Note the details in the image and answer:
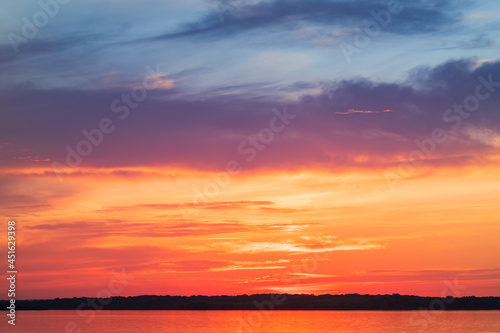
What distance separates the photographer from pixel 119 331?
107312 mm

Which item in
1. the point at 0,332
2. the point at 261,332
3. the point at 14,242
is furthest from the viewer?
the point at 261,332

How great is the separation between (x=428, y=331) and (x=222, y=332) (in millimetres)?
35853

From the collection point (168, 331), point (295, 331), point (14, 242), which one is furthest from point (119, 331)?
point (14, 242)

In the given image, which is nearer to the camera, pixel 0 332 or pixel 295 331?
pixel 0 332

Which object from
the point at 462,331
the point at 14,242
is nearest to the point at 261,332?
the point at 462,331

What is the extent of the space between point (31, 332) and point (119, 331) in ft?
49.4

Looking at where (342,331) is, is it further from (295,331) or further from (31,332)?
(31,332)

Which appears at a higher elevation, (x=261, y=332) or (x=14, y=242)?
(x=14, y=242)

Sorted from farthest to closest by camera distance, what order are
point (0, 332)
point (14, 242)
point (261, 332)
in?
point (261, 332) → point (0, 332) → point (14, 242)

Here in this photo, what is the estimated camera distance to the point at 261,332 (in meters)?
106

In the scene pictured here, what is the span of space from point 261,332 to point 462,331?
34107 millimetres

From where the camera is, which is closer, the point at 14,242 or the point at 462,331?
the point at 14,242

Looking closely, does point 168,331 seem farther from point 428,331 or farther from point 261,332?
point 428,331

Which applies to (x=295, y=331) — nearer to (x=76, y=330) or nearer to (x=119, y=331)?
(x=119, y=331)
